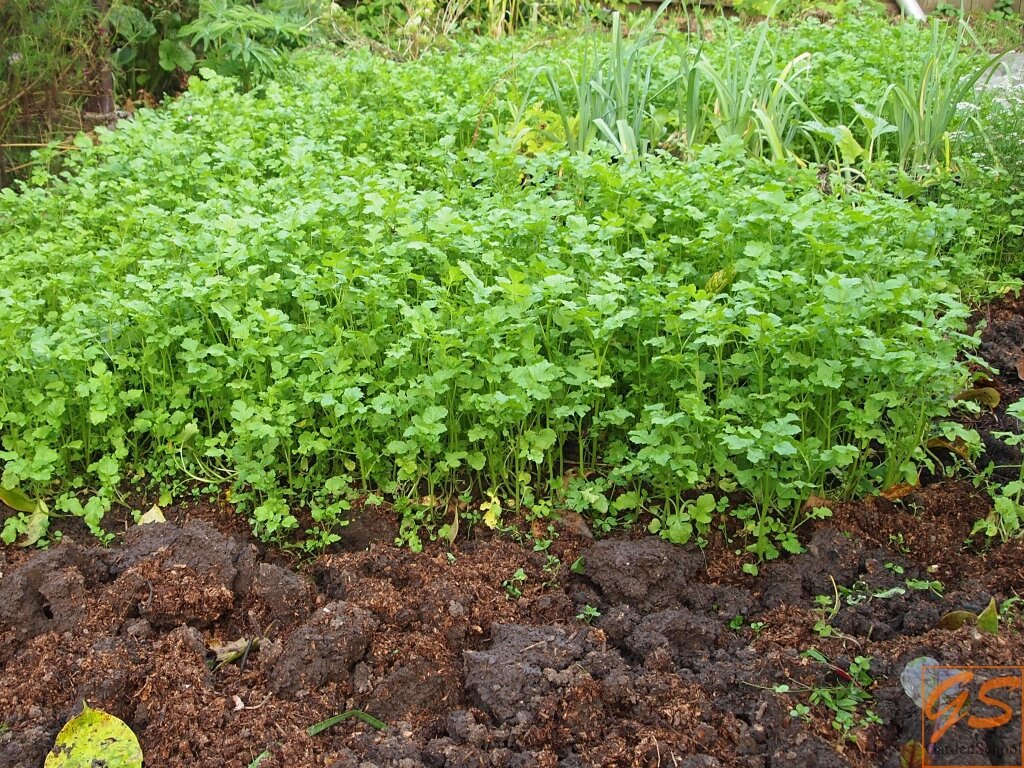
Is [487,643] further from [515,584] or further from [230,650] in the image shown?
[230,650]

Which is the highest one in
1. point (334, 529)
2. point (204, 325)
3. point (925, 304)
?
point (925, 304)

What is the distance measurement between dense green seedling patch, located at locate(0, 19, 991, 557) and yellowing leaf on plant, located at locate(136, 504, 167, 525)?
14 cm

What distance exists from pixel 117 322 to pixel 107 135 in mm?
2550

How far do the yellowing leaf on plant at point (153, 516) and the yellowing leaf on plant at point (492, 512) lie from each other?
3.45 ft

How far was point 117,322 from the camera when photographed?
3.55 metres

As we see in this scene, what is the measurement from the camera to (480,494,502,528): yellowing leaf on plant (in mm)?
3094

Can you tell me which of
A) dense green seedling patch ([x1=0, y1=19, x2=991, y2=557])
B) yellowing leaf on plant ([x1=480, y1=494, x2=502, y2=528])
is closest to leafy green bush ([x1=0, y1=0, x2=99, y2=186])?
dense green seedling patch ([x1=0, y1=19, x2=991, y2=557])

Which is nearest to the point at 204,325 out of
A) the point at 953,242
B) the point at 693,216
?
the point at 693,216

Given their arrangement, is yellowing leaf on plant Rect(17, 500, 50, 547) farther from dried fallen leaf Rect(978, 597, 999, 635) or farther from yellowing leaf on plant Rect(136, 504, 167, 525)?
dried fallen leaf Rect(978, 597, 999, 635)

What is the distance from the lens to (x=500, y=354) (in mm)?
3090

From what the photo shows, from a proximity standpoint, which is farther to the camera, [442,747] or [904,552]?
[904,552]

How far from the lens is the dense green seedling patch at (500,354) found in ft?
9.89

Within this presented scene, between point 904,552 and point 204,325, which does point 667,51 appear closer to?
point 204,325

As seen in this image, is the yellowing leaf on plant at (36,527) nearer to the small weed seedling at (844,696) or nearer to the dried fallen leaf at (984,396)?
the small weed seedling at (844,696)
